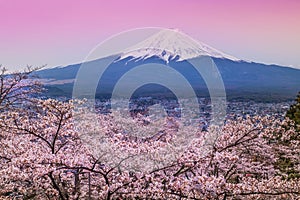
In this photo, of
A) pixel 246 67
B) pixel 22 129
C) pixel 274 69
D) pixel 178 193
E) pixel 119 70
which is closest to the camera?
pixel 178 193

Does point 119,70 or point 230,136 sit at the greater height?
point 119,70

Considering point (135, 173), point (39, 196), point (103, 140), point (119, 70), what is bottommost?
point (39, 196)

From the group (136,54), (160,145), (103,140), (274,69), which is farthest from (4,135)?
(274,69)

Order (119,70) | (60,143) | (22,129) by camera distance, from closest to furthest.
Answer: (22,129) < (60,143) < (119,70)

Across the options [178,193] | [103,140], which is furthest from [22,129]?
[178,193]

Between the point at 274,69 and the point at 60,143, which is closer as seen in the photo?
the point at 60,143

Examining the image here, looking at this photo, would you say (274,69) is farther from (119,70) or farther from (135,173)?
(135,173)
